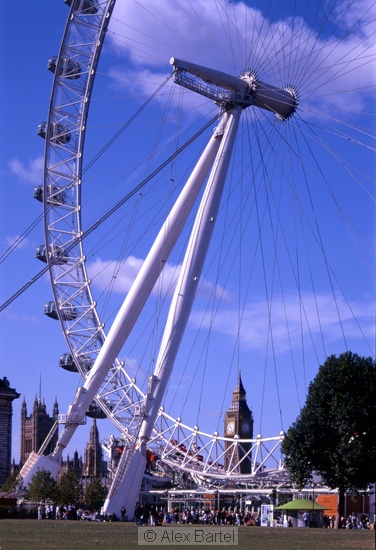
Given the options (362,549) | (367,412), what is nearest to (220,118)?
(367,412)

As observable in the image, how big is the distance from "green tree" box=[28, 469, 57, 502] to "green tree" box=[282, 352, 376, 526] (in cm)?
1844

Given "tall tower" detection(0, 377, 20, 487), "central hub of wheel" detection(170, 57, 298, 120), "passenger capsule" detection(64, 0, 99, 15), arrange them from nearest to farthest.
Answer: "central hub of wheel" detection(170, 57, 298, 120) < "passenger capsule" detection(64, 0, 99, 15) < "tall tower" detection(0, 377, 20, 487)

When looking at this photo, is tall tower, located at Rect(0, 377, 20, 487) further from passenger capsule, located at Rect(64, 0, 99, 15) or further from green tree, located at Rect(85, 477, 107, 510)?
passenger capsule, located at Rect(64, 0, 99, 15)

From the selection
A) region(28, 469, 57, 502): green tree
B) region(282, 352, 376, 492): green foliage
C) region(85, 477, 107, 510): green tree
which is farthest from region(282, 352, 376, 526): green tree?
region(85, 477, 107, 510): green tree

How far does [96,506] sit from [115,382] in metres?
41.0

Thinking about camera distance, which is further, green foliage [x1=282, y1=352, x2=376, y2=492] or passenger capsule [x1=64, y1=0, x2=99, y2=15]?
passenger capsule [x1=64, y1=0, x2=99, y2=15]

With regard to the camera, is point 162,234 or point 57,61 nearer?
point 162,234

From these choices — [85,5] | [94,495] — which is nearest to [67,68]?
[85,5]

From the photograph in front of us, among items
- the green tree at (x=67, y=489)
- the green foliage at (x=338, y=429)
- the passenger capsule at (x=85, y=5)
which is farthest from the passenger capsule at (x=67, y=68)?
the green tree at (x=67, y=489)

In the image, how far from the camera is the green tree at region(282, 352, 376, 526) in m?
77.1

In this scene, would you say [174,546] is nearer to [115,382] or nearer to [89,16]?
[89,16]

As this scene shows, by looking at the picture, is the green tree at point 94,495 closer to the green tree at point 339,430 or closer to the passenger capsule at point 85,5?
the green tree at point 339,430

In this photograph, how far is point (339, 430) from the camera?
77.8m

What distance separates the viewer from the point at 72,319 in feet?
307
